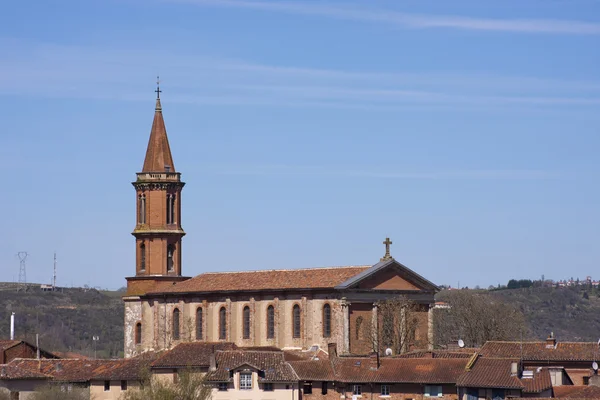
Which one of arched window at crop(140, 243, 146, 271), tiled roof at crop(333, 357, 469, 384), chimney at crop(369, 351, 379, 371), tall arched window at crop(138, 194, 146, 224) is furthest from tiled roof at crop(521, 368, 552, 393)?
tall arched window at crop(138, 194, 146, 224)

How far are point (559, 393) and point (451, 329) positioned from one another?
4914 centimetres

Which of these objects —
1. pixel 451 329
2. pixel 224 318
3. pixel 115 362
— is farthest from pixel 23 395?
pixel 451 329

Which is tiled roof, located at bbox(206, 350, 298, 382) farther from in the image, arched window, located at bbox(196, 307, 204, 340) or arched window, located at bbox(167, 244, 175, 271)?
arched window, located at bbox(167, 244, 175, 271)

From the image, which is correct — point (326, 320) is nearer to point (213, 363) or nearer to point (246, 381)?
point (213, 363)

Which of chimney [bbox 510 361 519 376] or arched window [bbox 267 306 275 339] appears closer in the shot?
chimney [bbox 510 361 519 376]

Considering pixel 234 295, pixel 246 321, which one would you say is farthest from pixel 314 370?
pixel 234 295

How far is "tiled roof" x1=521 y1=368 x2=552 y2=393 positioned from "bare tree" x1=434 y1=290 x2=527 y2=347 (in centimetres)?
3645

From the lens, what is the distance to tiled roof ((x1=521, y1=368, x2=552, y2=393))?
74281 mm

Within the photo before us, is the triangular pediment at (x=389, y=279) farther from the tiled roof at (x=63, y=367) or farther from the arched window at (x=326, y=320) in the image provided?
the tiled roof at (x=63, y=367)

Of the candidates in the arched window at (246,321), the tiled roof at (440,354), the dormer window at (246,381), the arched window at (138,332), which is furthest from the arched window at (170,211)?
the dormer window at (246,381)

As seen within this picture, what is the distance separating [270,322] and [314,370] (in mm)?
14359

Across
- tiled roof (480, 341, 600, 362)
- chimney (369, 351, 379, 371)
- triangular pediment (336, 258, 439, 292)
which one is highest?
triangular pediment (336, 258, 439, 292)

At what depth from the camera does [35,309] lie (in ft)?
647

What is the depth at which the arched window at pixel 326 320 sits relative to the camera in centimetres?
9744
